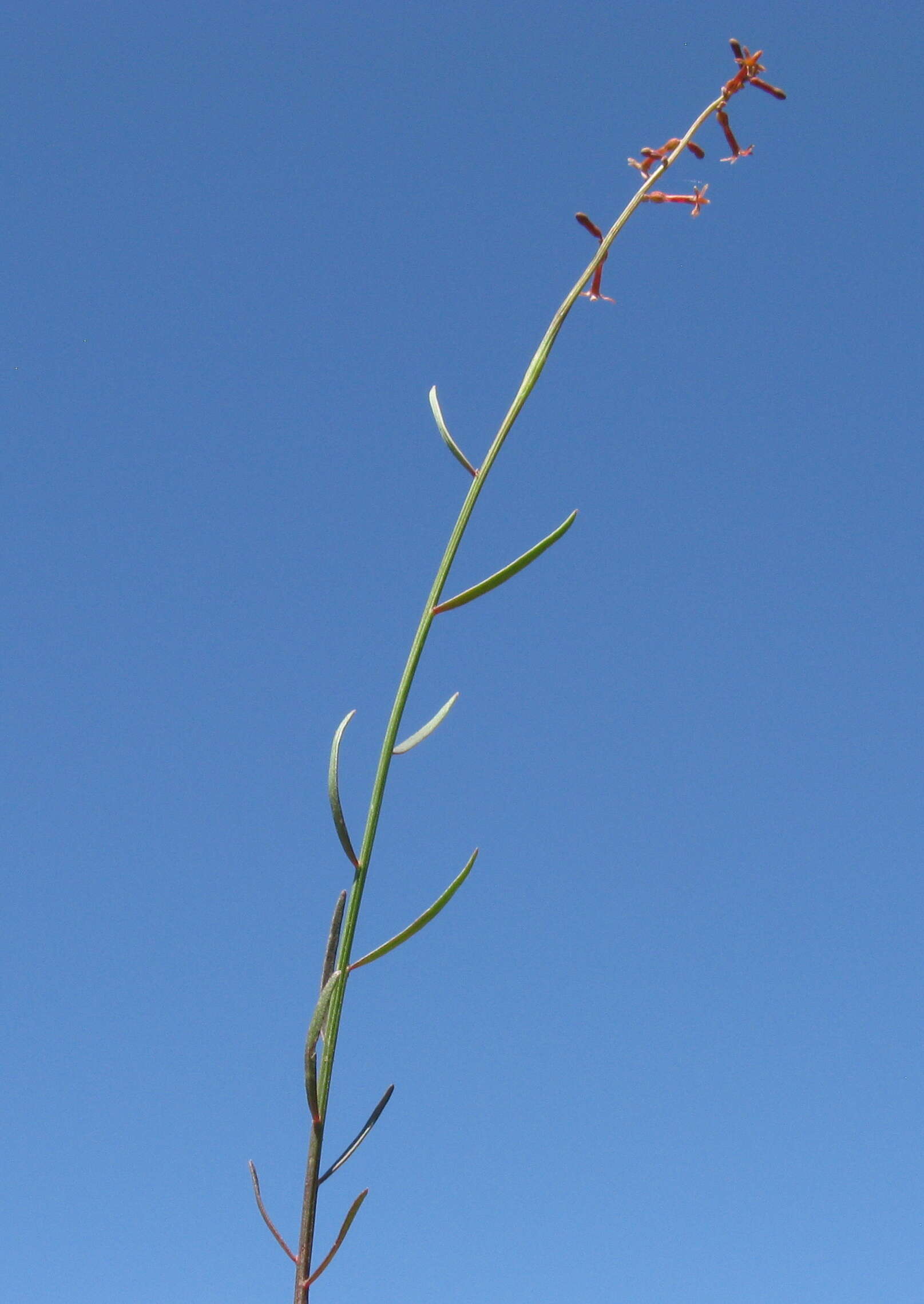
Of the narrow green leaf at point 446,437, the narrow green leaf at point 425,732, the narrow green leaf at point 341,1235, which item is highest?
the narrow green leaf at point 446,437

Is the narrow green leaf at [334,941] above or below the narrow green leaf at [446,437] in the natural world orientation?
below

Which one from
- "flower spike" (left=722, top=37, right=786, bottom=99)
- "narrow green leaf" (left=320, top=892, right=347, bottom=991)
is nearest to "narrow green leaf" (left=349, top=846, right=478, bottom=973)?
"narrow green leaf" (left=320, top=892, right=347, bottom=991)

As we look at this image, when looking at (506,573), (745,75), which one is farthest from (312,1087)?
(745,75)

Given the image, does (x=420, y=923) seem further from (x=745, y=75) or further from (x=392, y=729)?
(x=745, y=75)

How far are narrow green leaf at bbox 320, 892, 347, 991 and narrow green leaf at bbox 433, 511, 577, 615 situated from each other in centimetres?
19

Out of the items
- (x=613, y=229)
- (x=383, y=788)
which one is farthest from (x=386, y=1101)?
(x=613, y=229)

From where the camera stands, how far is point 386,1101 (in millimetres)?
705

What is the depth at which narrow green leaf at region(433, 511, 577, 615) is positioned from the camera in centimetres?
76

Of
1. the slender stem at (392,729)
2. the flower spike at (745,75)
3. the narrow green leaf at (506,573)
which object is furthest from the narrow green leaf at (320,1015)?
the flower spike at (745,75)

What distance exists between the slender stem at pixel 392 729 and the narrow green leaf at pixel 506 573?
2 cm

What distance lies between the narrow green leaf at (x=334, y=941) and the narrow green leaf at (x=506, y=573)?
0.19 m

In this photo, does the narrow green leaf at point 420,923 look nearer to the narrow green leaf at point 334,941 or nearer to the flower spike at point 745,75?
the narrow green leaf at point 334,941

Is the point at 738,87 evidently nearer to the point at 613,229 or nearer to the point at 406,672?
the point at 613,229

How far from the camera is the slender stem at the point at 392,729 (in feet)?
2.04
